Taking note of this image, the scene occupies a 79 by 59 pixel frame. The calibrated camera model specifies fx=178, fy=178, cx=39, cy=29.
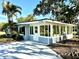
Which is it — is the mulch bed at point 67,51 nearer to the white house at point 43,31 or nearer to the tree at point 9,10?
the white house at point 43,31

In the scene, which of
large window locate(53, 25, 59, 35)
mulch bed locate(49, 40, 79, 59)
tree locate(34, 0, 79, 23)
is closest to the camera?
mulch bed locate(49, 40, 79, 59)

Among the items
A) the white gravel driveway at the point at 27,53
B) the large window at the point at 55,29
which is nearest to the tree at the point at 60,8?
the large window at the point at 55,29

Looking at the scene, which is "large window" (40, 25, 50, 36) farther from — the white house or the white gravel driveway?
the white gravel driveway

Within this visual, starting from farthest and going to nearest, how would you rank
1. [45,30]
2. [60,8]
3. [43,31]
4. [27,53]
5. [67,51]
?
[43,31], [45,30], [60,8], [67,51], [27,53]

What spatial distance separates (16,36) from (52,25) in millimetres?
8037

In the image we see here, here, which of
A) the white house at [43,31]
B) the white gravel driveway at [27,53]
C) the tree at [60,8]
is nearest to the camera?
the white gravel driveway at [27,53]

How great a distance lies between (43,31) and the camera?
84.9 feet

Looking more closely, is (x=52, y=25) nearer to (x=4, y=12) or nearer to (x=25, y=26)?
(x=25, y=26)

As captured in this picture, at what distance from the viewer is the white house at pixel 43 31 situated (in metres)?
24.6

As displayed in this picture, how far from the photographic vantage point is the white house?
24.6m

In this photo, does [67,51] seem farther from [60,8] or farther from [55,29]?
[55,29]

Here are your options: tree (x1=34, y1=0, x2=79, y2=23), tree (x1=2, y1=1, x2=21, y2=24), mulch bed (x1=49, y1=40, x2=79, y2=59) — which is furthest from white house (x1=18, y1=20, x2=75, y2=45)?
tree (x1=2, y1=1, x2=21, y2=24)

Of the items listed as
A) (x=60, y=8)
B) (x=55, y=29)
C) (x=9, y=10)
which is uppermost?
(x=60, y=8)

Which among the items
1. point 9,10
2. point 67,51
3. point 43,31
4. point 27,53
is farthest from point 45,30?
point 9,10
